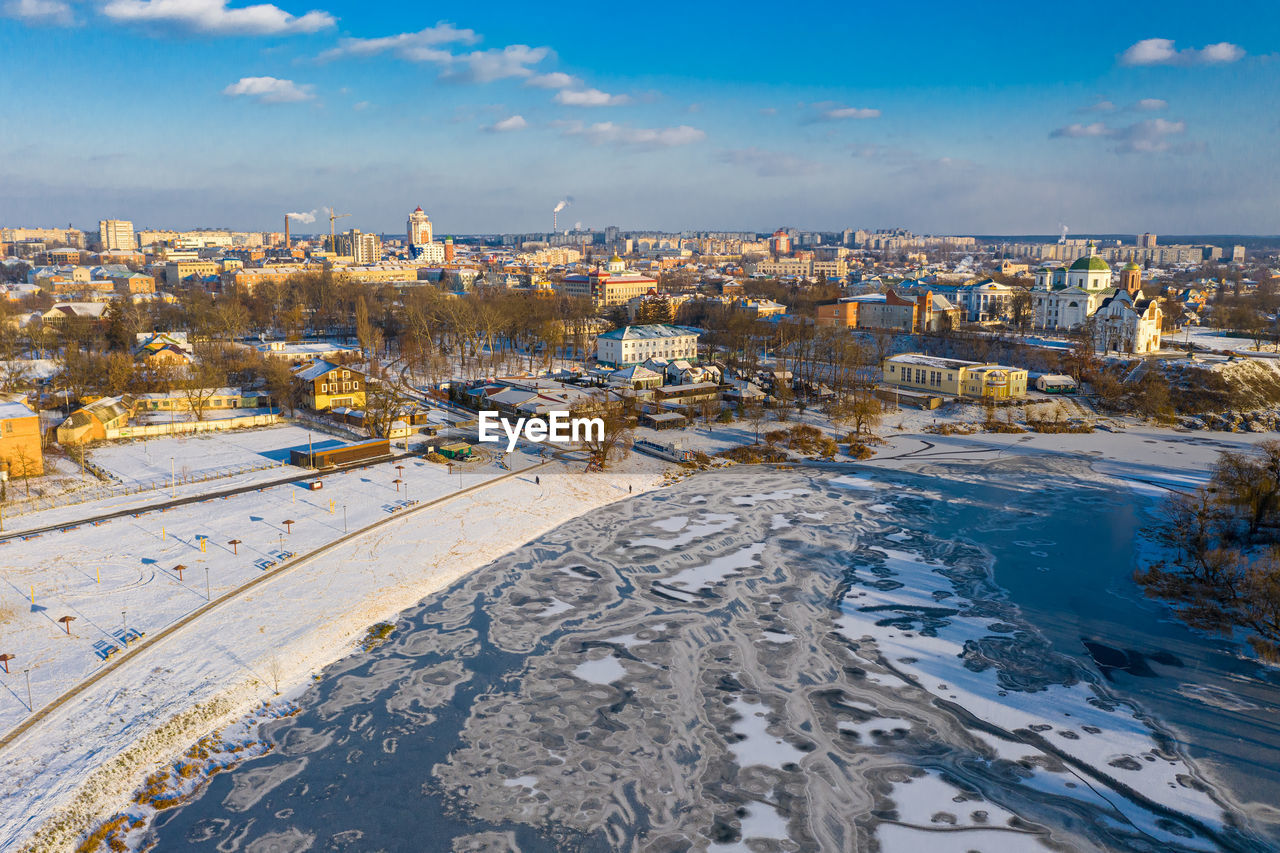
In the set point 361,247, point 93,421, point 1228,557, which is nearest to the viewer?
point 1228,557

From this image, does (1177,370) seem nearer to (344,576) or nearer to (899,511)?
(899,511)

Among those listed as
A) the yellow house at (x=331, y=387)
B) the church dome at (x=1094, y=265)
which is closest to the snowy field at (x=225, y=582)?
the yellow house at (x=331, y=387)

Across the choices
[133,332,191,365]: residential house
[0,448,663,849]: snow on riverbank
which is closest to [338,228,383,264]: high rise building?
[133,332,191,365]: residential house

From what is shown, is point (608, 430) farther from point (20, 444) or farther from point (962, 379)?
point (962, 379)

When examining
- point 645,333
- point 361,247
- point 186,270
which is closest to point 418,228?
point 361,247

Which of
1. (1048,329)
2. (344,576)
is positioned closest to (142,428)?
(344,576)

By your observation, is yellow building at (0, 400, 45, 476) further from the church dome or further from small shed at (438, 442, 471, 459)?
the church dome
